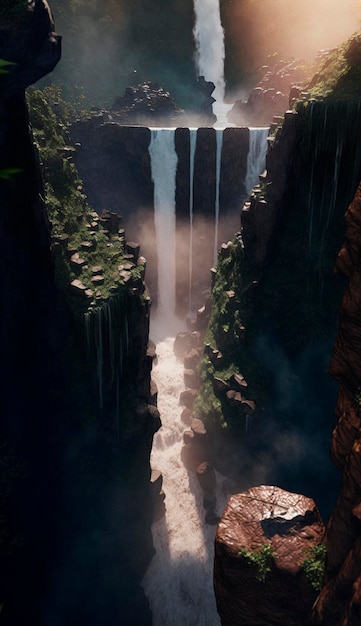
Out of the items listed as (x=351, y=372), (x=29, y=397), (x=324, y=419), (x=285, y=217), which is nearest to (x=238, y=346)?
(x=324, y=419)

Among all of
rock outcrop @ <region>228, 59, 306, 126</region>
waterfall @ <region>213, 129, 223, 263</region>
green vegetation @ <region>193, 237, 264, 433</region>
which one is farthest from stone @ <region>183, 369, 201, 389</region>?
rock outcrop @ <region>228, 59, 306, 126</region>

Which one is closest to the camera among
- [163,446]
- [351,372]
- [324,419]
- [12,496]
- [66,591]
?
[351,372]

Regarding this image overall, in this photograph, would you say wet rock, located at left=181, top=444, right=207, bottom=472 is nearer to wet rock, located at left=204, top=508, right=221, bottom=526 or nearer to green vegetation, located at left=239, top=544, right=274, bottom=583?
wet rock, located at left=204, top=508, right=221, bottom=526

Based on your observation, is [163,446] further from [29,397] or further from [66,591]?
[29,397]

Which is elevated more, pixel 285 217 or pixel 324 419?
pixel 285 217

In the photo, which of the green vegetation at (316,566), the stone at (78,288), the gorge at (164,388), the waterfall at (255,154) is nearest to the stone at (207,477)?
the gorge at (164,388)

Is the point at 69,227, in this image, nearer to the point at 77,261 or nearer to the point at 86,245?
the point at 86,245

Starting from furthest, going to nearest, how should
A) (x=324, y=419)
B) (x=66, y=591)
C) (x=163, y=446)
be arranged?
(x=163, y=446) < (x=324, y=419) < (x=66, y=591)
